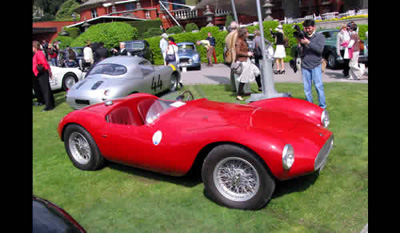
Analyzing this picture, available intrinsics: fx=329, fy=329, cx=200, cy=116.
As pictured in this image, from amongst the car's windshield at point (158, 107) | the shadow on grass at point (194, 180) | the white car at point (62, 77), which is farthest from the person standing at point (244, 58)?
the white car at point (62, 77)

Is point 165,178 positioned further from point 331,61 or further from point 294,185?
point 331,61

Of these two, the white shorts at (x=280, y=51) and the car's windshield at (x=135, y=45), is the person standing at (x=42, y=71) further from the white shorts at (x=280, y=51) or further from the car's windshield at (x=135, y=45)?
the car's windshield at (x=135, y=45)

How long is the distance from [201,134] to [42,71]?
21.5ft

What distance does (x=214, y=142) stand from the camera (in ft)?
11.0

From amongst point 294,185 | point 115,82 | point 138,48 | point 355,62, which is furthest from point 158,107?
point 138,48

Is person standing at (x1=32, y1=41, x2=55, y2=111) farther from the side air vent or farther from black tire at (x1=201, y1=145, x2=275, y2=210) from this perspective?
black tire at (x1=201, y1=145, x2=275, y2=210)

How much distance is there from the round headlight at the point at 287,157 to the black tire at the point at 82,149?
99.2 inches

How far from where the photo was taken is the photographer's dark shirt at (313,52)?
624 cm

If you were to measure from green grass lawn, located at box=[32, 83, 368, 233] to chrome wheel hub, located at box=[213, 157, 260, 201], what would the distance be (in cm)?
18

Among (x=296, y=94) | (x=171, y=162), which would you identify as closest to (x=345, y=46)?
(x=296, y=94)

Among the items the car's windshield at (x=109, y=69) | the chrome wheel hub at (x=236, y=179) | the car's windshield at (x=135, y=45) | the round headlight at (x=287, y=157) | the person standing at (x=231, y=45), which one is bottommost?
the chrome wheel hub at (x=236, y=179)

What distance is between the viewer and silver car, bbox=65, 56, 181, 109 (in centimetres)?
776
